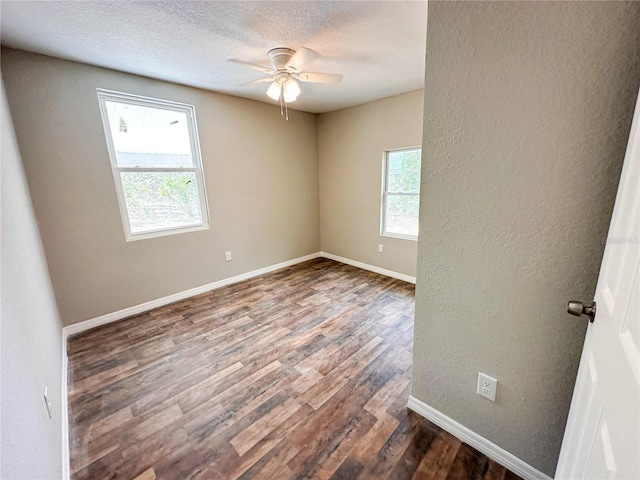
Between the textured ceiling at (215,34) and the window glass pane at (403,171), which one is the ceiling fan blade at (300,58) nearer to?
the textured ceiling at (215,34)

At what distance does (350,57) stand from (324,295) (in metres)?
2.46

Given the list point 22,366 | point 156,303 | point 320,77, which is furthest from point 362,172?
point 22,366

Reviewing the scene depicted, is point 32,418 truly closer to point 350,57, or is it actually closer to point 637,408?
point 637,408

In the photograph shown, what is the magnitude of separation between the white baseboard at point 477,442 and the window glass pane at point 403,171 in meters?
2.59

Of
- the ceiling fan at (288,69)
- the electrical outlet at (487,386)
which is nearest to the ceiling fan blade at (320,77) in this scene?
the ceiling fan at (288,69)

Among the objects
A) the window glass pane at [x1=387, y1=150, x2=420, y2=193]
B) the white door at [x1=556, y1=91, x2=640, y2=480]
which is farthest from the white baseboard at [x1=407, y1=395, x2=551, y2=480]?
the window glass pane at [x1=387, y1=150, x2=420, y2=193]

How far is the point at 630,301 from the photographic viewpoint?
60 centimetres

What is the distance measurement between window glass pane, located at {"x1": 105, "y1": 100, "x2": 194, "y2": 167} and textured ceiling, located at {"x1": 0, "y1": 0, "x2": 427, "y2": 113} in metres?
0.40

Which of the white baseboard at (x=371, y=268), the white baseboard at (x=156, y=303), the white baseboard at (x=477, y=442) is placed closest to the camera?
the white baseboard at (x=477, y=442)

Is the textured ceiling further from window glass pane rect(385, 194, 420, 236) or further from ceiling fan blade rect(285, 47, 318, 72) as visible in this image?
window glass pane rect(385, 194, 420, 236)

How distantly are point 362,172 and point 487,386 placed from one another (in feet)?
10.4

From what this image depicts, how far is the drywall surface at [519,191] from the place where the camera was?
0.92 m

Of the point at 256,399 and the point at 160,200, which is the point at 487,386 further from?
the point at 160,200

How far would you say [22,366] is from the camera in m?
1.02
